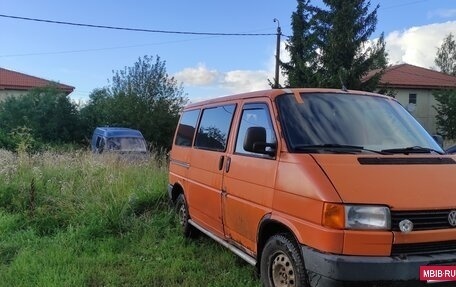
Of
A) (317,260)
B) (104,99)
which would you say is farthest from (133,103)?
(317,260)

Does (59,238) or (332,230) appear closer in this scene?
(332,230)

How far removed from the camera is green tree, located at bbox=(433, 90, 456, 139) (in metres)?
38.7

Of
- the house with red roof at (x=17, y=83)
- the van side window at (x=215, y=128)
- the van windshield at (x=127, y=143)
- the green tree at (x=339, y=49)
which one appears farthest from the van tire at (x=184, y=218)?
the house with red roof at (x=17, y=83)

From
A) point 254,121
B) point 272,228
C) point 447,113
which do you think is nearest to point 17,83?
point 447,113

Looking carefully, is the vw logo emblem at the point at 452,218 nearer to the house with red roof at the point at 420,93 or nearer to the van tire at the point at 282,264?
the van tire at the point at 282,264

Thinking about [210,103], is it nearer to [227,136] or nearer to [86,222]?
[227,136]

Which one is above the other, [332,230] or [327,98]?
[327,98]

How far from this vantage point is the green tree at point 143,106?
106ft

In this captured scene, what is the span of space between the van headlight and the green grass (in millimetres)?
1854

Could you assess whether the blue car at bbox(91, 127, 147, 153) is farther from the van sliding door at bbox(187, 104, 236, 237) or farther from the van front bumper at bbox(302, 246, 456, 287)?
the van front bumper at bbox(302, 246, 456, 287)

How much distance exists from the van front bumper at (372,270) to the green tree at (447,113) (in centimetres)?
3921

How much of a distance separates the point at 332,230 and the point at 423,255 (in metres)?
0.72

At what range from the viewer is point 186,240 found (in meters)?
6.71

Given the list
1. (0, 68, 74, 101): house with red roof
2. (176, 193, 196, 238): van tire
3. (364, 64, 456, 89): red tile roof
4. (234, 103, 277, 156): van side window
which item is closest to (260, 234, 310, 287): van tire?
(234, 103, 277, 156): van side window
